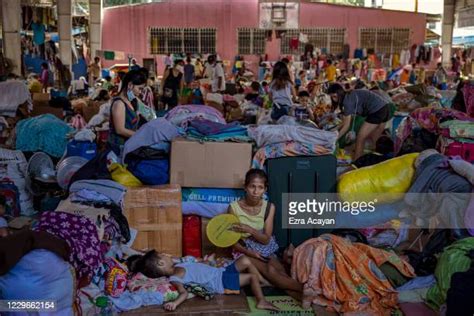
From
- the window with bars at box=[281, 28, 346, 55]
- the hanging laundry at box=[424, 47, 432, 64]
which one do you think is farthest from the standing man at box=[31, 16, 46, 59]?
the hanging laundry at box=[424, 47, 432, 64]

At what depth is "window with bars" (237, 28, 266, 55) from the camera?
2091 cm

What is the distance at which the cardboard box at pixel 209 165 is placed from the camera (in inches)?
188

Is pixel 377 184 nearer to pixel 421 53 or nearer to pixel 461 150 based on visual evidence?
pixel 461 150

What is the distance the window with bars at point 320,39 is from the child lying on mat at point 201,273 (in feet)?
57.1

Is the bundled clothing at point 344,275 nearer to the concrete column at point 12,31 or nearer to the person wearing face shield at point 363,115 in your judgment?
the person wearing face shield at point 363,115

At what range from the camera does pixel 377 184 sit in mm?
4828

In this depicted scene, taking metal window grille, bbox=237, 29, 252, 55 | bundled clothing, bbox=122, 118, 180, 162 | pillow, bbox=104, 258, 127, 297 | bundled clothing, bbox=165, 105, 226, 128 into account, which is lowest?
pillow, bbox=104, 258, 127, 297

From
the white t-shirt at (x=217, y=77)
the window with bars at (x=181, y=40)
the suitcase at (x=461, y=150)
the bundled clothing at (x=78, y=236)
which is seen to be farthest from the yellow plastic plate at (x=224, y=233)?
the window with bars at (x=181, y=40)

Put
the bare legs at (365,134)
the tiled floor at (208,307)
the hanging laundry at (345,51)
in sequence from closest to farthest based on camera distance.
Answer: the tiled floor at (208,307) < the bare legs at (365,134) < the hanging laundry at (345,51)

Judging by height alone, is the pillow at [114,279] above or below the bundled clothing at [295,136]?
below

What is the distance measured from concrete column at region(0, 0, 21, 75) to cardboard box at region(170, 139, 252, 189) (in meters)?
9.41

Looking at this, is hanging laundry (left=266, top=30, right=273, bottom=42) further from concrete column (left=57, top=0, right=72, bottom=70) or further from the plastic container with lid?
the plastic container with lid

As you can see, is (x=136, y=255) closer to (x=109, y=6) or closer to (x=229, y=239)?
(x=229, y=239)

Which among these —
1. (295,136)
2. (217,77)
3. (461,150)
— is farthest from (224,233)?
(217,77)
